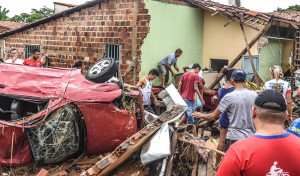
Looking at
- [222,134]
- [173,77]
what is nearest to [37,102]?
[222,134]

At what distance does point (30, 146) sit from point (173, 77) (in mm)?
6154

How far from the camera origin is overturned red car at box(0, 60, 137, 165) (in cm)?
499

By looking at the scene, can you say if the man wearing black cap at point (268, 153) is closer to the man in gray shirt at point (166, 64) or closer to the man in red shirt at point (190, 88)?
the man in red shirt at point (190, 88)

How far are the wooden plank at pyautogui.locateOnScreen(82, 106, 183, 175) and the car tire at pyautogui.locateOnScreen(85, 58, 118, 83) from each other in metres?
1.48

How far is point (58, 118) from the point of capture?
504 cm

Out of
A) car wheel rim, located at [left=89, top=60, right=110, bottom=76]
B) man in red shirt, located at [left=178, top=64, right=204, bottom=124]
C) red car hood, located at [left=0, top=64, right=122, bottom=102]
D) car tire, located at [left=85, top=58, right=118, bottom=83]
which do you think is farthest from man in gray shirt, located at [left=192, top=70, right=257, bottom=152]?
man in red shirt, located at [left=178, top=64, right=204, bottom=124]

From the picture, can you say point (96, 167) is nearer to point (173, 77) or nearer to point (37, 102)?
point (37, 102)

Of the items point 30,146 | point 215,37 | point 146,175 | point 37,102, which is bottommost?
point 146,175

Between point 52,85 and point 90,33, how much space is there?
540cm

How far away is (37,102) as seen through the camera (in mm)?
5363

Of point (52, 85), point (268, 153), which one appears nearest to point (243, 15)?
point (52, 85)

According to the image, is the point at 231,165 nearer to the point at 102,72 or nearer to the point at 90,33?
the point at 102,72

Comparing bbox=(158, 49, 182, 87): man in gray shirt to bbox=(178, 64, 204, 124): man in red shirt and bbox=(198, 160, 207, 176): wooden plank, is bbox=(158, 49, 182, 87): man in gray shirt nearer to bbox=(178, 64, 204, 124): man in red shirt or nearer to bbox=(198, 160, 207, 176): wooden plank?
bbox=(178, 64, 204, 124): man in red shirt

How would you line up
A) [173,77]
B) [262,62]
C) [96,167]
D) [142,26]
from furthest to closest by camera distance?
[262,62] → [173,77] → [142,26] → [96,167]
